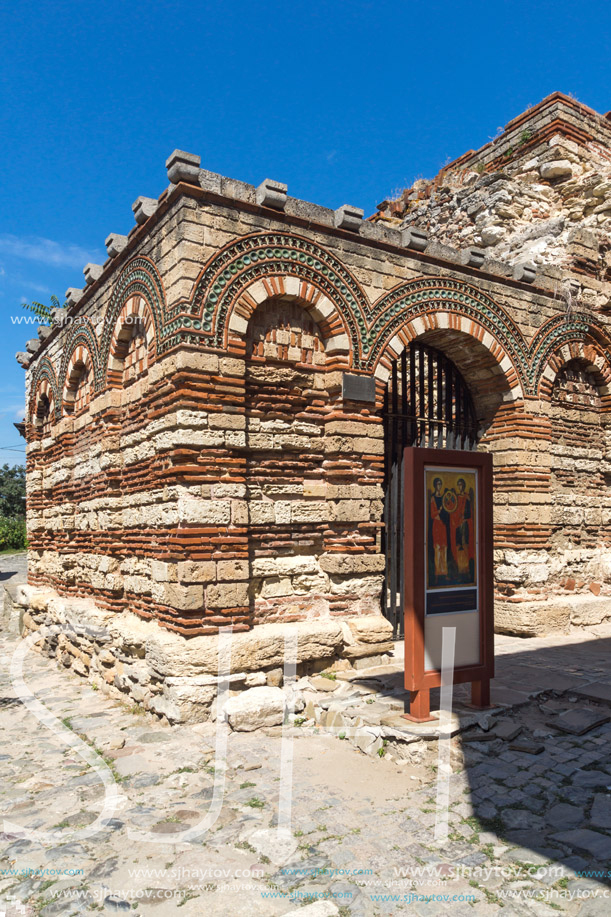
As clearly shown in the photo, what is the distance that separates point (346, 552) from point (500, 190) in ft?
23.5

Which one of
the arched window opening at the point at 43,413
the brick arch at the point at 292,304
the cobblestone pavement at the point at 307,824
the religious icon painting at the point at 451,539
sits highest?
the brick arch at the point at 292,304

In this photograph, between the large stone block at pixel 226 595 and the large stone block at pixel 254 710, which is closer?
the large stone block at pixel 254 710

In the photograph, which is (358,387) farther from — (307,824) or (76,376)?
(76,376)

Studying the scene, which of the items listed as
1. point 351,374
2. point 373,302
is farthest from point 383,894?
point 373,302

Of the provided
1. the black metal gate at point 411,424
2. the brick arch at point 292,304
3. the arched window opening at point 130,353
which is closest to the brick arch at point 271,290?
the brick arch at point 292,304

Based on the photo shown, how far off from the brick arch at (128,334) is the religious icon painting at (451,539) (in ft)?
10.1

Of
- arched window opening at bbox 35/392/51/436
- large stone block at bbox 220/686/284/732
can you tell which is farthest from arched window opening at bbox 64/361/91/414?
large stone block at bbox 220/686/284/732

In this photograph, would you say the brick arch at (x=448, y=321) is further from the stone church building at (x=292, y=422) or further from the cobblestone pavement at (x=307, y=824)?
the cobblestone pavement at (x=307, y=824)

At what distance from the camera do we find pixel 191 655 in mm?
5117

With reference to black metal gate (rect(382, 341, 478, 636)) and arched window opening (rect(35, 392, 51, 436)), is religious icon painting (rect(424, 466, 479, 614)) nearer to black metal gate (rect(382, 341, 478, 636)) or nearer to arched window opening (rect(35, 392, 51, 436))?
black metal gate (rect(382, 341, 478, 636))

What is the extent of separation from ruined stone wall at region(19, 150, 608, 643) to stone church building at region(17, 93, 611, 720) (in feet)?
0.08

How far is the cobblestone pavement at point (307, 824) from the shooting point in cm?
280

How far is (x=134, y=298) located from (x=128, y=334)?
558 millimetres

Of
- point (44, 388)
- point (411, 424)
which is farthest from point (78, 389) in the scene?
point (411, 424)
